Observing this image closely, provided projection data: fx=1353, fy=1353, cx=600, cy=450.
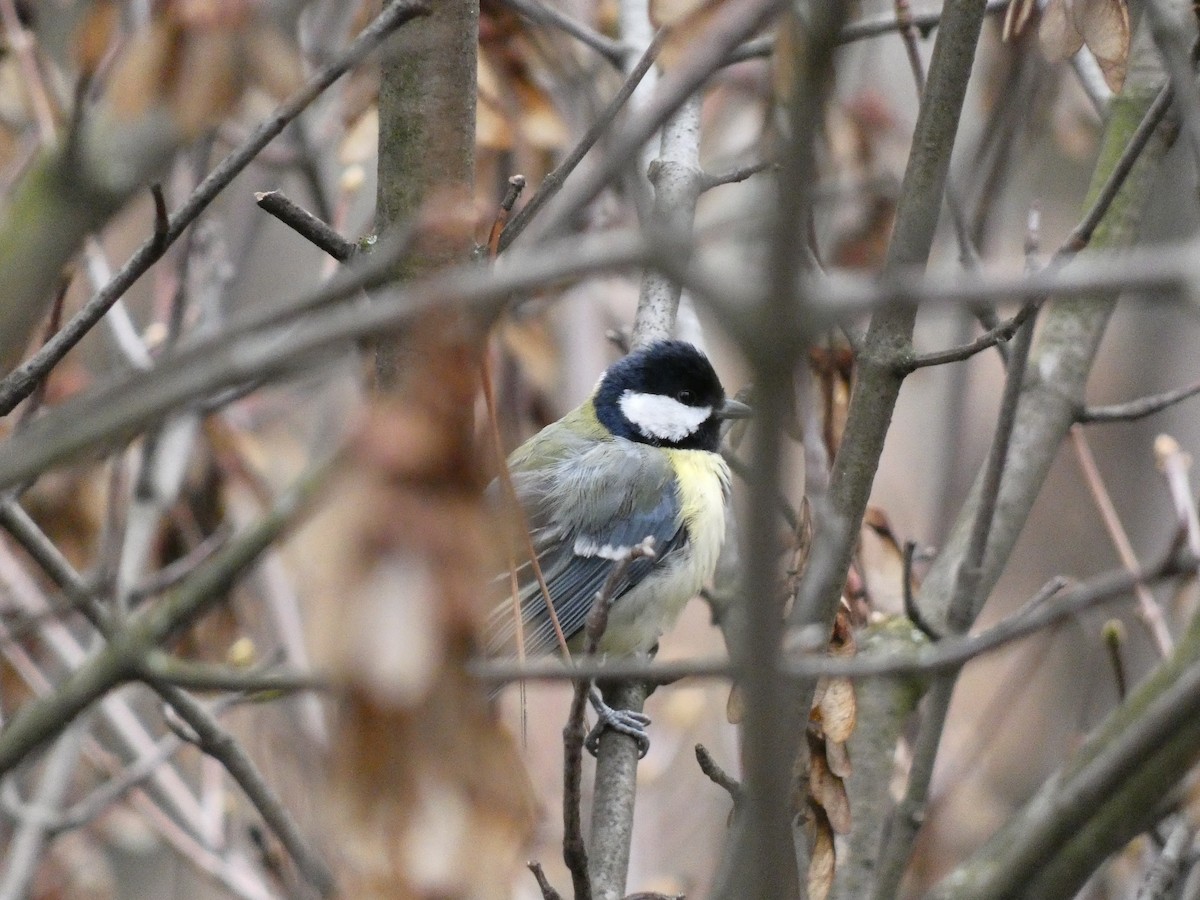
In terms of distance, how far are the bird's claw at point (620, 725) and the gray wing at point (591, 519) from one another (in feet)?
1.95

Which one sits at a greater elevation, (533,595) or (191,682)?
(533,595)

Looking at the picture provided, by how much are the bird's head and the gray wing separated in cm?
13

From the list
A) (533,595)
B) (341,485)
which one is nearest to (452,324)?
(341,485)

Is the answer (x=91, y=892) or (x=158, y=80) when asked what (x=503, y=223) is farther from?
(x=91, y=892)

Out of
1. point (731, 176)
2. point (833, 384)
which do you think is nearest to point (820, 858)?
point (833, 384)

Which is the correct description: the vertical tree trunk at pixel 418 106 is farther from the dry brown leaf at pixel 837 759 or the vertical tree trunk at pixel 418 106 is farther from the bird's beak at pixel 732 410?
the bird's beak at pixel 732 410

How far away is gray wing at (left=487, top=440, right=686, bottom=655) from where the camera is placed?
130 inches

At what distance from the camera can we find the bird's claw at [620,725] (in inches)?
96.5

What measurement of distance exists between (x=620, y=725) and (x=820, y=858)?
70 centimetres

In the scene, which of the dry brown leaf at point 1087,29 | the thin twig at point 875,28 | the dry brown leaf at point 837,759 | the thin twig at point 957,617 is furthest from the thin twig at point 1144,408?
the dry brown leaf at point 837,759

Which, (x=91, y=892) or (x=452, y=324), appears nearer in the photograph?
(x=452, y=324)

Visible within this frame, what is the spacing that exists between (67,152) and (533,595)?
2.01 m

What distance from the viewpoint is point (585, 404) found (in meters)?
3.61

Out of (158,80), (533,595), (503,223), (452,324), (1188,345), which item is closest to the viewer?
(452,324)
